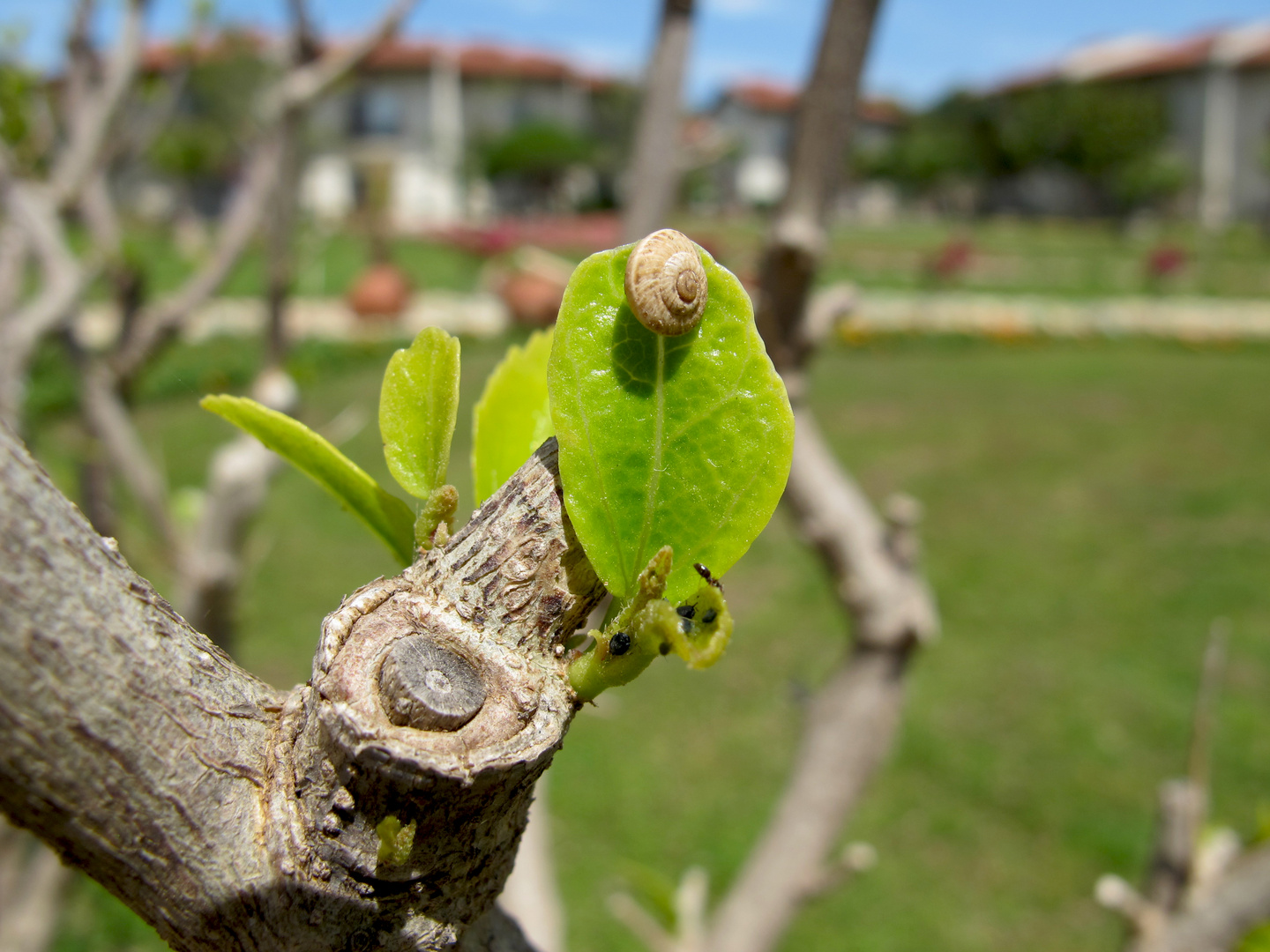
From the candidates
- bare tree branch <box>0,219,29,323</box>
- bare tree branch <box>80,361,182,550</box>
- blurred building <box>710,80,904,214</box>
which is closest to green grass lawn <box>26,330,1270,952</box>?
bare tree branch <box>80,361,182,550</box>

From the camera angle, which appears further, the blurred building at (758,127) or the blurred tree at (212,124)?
the blurred building at (758,127)

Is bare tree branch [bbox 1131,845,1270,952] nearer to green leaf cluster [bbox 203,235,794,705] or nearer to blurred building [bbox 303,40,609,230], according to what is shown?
green leaf cluster [bbox 203,235,794,705]

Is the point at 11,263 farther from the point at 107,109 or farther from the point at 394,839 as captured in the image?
the point at 394,839

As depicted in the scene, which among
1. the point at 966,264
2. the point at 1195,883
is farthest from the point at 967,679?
the point at 966,264

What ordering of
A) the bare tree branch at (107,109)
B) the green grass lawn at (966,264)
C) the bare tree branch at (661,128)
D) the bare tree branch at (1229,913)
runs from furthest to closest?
the green grass lawn at (966,264)
the bare tree branch at (107,109)
the bare tree branch at (661,128)
the bare tree branch at (1229,913)

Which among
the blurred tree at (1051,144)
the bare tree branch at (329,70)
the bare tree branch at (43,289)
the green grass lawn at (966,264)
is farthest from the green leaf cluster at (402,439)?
the blurred tree at (1051,144)

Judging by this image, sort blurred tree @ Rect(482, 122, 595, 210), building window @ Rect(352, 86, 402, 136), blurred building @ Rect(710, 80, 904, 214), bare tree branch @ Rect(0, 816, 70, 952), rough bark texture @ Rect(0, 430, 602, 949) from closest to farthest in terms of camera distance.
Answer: rough bark texture @ Rect(0, 430, 602, 949)
bare tree branch @ Rect(0, 816, 70, 952)
blurred tree @ Rect(482, 122, 595, 210)
building window @ Rect(352, 86, 402, 136)
blurred building @ Rect(710, 80, 904, 214)

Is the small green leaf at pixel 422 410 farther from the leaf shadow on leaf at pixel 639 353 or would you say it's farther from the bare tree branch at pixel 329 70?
the bare tree branch at pixel 329 70

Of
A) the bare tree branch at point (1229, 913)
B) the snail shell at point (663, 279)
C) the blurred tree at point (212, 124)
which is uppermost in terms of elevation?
the snail shell at point (663, 279)
